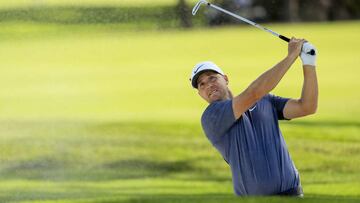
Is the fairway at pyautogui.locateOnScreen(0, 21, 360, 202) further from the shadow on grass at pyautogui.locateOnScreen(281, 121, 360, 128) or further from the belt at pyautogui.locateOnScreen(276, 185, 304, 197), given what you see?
the belt at pyautogui.locateOnScreen(276, 185, 304, 197)

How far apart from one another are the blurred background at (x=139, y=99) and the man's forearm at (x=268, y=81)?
631mm

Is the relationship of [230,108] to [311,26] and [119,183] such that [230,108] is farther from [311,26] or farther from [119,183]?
[311,26]

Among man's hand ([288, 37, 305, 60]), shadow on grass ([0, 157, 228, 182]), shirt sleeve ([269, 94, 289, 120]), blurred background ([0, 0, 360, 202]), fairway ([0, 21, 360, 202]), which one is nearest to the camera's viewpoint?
man's hand ([288, 37, 305, 60])

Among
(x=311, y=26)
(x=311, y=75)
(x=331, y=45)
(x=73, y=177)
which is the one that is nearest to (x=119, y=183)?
(x=73, y=177)

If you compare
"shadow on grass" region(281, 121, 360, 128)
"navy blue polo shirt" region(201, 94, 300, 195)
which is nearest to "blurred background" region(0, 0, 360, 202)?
"shadow on grass" region(281, 121, 360, 128)

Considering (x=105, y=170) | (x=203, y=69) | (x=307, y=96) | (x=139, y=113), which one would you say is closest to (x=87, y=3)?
(x=105, y=170)

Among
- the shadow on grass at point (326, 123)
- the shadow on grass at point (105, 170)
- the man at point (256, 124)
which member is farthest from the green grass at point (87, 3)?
the man at point (256, 124)

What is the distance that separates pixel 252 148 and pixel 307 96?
0.40 metres

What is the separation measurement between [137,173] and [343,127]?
3390 millimetres

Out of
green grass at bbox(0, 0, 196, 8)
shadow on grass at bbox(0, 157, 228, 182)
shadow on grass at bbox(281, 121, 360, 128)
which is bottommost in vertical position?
shadow on grass at bbox(0, 157, 228, 182)

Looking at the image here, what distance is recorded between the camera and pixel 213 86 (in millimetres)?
6016

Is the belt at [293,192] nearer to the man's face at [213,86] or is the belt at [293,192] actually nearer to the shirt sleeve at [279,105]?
the shirt sleeve at [279,105]

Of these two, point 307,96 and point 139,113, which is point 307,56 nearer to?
point 307,96

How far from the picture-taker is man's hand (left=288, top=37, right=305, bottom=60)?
5.87m
